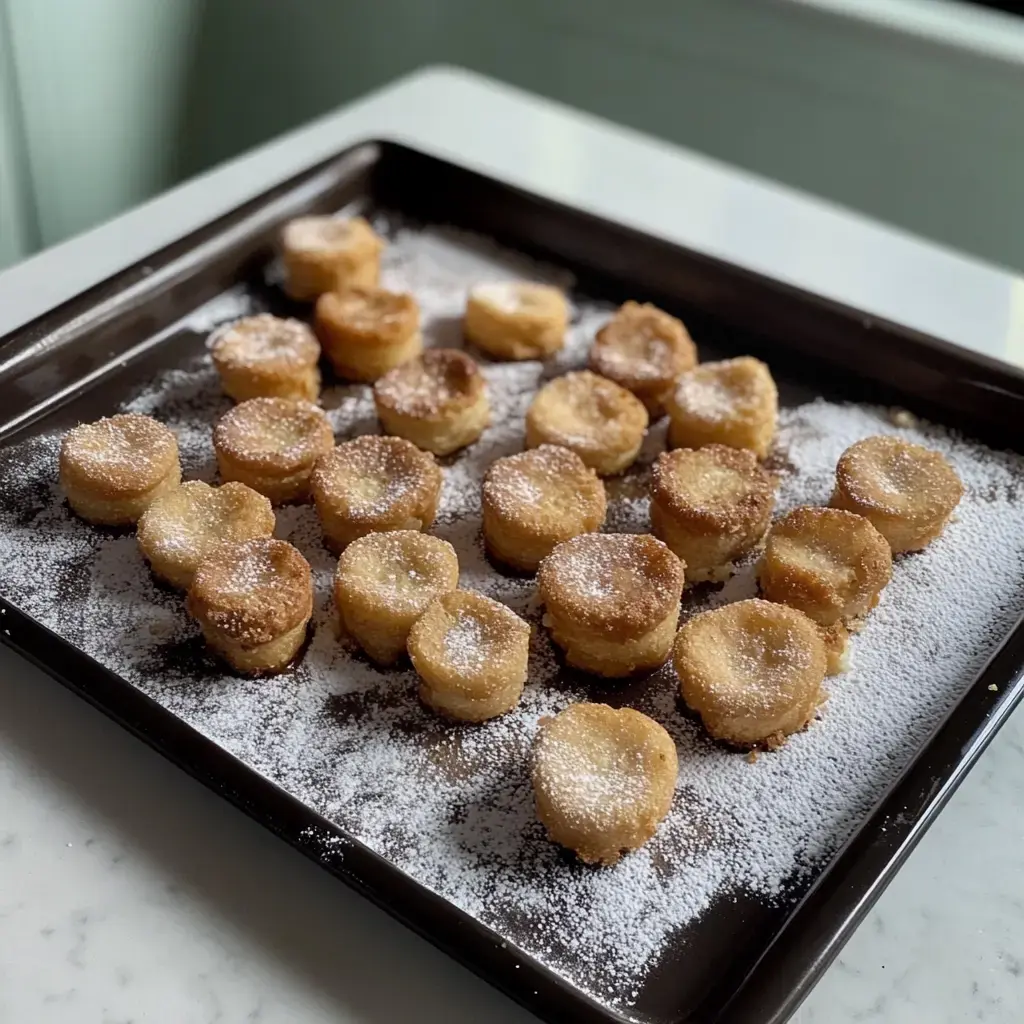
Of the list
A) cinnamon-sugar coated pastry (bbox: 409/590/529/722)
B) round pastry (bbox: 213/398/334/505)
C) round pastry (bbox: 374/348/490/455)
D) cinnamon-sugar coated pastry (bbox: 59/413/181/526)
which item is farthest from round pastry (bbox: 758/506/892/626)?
cinnamon-sugar coated pastry (bbox: 59/413/181/526)

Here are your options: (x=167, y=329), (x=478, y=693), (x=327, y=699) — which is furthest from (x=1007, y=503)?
(x=167, y=329)

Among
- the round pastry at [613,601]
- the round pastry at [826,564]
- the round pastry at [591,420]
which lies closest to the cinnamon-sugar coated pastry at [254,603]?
the round pastry at [613,601]

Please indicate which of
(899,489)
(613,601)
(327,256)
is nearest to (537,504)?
(613,601)

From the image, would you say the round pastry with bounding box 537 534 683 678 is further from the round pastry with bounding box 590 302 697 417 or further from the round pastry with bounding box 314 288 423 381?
the round pastry with bounding box 314 288 423 381

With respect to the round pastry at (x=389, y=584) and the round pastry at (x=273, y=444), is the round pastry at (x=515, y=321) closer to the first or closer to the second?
the round pastry at (x=273, y=444)

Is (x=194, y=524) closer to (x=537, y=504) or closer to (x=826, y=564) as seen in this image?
(x=537, y=504)

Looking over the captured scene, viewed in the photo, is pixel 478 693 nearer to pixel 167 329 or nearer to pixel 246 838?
pixel 246 838
